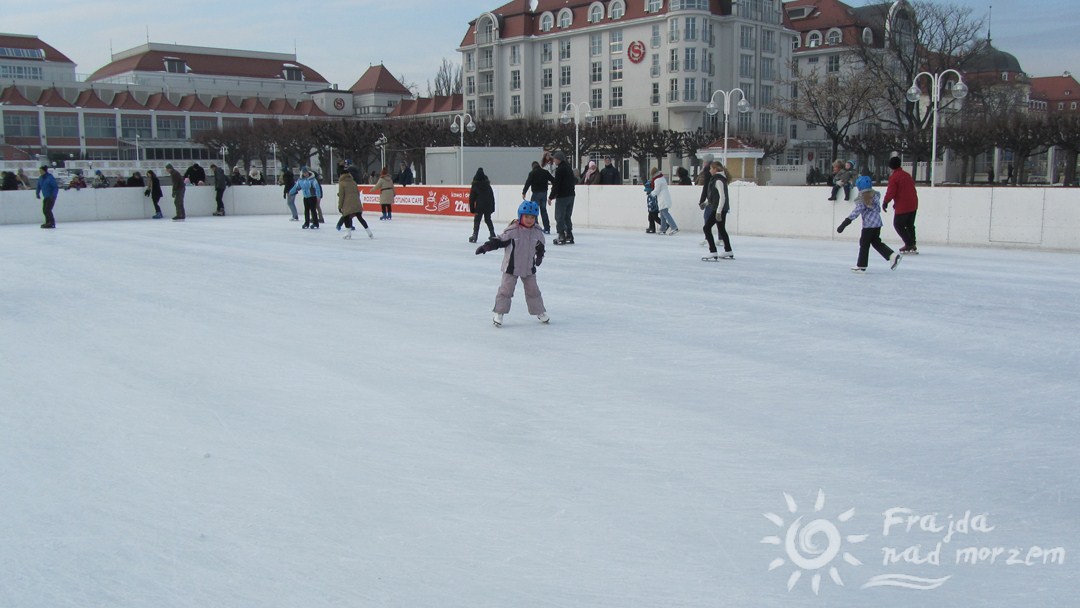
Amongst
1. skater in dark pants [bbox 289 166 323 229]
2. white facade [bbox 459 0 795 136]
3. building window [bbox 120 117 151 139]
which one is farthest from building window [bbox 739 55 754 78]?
skater in dark pants [bbox 289 166 323 229]

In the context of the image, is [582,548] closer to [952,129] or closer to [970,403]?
[970,403]

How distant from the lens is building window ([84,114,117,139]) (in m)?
76.9

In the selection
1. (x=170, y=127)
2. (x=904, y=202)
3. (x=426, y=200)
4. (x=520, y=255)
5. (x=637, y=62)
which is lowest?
(x=520, y=255)

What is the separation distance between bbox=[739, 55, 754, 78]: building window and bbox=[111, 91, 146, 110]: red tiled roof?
5112cm

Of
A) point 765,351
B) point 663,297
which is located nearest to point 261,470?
point 765,351

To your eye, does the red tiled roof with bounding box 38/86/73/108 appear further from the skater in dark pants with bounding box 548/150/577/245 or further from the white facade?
Answer: the skater in dark pants with bounding box 548/150/577/245

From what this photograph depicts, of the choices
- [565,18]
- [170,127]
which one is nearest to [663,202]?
[565,18]

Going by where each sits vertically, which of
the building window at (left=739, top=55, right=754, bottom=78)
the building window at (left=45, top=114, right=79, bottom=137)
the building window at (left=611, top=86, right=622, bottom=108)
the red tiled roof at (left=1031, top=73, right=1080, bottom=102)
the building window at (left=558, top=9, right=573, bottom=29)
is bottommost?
the building window at (left=45, top=114, right=79, bottom=137)

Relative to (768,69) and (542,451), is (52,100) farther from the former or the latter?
(542,451)

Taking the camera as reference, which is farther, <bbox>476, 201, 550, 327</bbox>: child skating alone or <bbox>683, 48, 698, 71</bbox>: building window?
<bbox>683, 48, 698, 71</bbox>: building window

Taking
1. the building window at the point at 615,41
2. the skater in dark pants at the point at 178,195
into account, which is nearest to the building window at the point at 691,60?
the building window at the point at 615,41

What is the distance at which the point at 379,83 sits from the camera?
9481cm

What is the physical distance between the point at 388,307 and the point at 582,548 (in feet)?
19.5

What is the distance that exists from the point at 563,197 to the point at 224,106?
252ft
